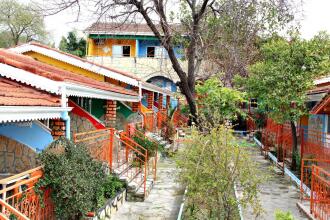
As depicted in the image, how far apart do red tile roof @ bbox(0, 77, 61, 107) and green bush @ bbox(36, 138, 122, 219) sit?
2.78ft

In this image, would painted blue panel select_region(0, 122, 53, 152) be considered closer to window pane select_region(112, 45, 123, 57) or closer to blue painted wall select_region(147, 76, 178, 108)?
blue painted wall select_region(147, 76, 178, 108)

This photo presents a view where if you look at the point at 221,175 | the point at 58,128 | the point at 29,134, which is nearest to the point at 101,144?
the point at 58,128

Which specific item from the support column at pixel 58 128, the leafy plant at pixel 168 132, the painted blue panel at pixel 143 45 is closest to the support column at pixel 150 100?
the leafy plant at pixel 168 132

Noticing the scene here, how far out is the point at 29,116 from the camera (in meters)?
6.33

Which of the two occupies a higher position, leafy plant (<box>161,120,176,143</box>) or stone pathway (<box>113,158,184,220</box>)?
leafy plant (<box>161,120,176,143</box>)

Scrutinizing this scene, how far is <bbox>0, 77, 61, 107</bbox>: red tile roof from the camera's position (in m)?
6.10

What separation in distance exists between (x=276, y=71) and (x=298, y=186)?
3946 millimetres

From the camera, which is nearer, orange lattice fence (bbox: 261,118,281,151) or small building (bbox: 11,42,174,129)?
small building (bbox: 11,42,174,129)

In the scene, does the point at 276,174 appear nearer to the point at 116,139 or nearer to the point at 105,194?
the point at 116,139

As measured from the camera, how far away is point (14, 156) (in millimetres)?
8188

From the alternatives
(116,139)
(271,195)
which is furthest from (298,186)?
(116,139)

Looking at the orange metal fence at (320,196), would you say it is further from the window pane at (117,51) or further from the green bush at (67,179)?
the window pane at (117,51)

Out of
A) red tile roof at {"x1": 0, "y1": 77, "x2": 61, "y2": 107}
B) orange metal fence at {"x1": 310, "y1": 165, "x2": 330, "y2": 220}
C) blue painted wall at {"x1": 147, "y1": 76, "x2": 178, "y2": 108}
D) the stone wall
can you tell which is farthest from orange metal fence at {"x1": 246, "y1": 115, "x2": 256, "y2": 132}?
red tile roof at {"x1": 0, "y1": 77, "x2": 61, "y2": 107}

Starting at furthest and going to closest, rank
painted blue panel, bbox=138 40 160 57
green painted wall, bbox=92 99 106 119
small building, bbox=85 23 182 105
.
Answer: painted blue panel, bbox=138 40 160 57
small building, bbox=85 23 182 105
green painted wall, bbox=92 99 106 119
